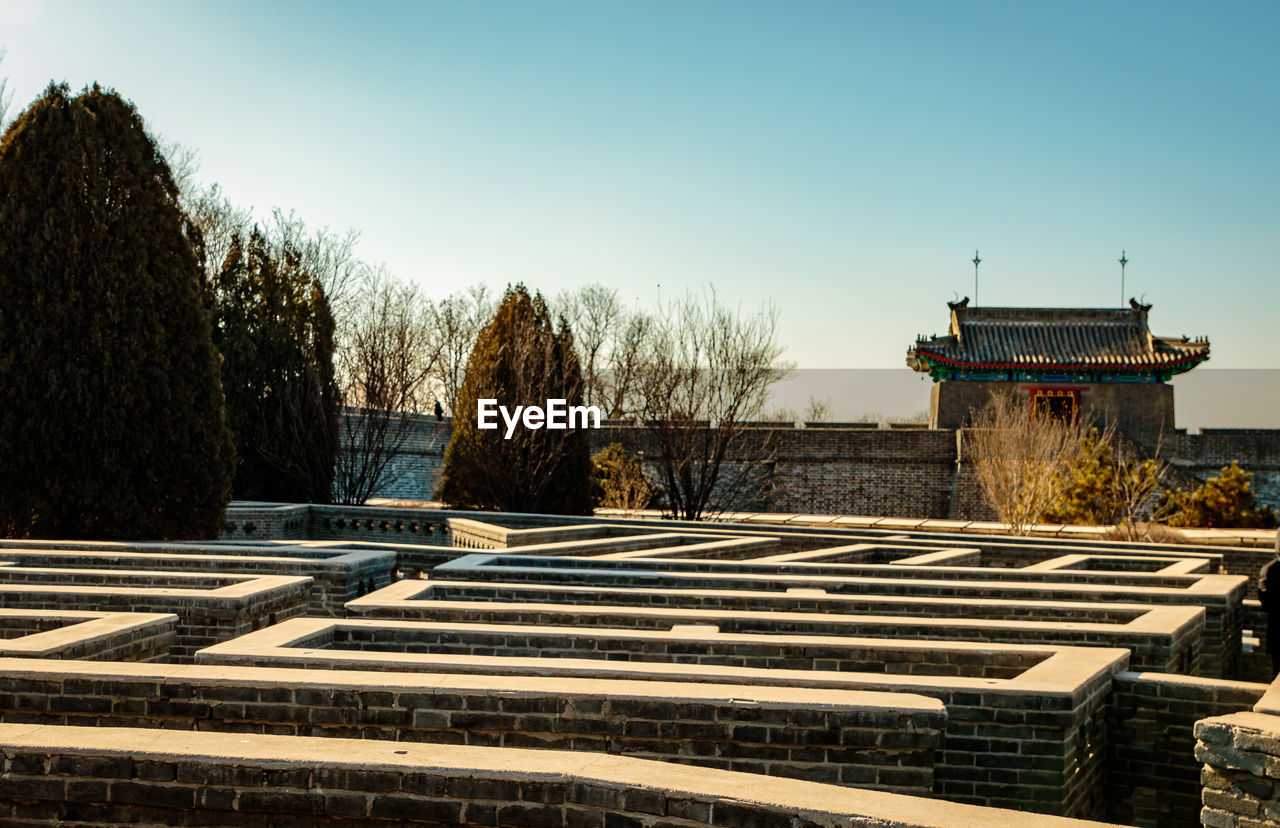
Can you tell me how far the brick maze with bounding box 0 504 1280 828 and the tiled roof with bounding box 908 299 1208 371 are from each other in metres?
22.7

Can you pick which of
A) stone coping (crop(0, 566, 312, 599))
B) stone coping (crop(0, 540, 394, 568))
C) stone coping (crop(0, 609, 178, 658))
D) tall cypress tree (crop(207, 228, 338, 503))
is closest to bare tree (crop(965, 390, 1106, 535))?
tall cypress tree (crop(207, 228, 338, 503))

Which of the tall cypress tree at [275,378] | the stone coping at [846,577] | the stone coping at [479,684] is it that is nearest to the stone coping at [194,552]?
the stone coping at [846,577]

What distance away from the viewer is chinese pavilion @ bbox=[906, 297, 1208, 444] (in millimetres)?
30453

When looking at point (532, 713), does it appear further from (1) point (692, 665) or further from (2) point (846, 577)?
(2) point (846, 577)

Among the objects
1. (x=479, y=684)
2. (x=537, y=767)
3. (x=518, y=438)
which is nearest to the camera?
(x=537, y=767)

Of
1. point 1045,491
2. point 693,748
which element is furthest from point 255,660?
point 1045,491

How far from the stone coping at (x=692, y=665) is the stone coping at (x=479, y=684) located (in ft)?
0.45

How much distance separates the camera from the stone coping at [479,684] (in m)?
4.25

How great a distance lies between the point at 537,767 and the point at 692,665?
1.86 m

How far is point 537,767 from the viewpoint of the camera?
3.34 meters

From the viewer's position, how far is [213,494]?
10.9 meters

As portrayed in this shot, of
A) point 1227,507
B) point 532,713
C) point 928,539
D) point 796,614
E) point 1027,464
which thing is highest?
point 1027,464

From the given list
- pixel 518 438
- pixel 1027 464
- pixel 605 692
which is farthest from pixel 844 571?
pixel 1027 464

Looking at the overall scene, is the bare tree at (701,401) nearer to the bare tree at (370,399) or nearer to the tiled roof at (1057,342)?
the bare tree at (370,399)
